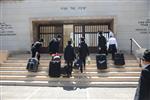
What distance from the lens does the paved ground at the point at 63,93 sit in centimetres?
1134

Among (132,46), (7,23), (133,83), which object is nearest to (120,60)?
(133,83)

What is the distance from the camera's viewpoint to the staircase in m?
14.5

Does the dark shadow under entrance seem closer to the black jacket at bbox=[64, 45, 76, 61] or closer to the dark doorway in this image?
the dark doorway

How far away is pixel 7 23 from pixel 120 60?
8087 millimetres

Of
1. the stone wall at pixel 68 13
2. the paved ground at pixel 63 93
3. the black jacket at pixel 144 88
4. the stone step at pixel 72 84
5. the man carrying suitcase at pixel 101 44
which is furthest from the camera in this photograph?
the stone wall at pixel 68 13

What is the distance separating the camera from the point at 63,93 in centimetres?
1234

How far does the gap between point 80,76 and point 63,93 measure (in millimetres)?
3031

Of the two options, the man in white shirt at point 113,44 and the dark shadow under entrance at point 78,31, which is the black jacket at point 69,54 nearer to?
the man in white shirt at point 113,44

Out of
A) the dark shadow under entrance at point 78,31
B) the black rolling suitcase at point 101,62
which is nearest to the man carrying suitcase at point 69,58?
the black rolling suitcase at point 101,62

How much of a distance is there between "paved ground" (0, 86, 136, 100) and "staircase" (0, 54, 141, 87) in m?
0.87

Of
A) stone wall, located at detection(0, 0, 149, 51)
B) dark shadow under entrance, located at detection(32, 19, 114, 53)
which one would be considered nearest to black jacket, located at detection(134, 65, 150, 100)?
stone wall, located at detection(0, 0, 149, 51)

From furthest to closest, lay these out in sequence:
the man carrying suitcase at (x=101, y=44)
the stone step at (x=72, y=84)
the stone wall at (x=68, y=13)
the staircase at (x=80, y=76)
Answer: the stone wall at (x=68, y=13)
the man carrying suitcase at (x=101, y=44)
the staircase at (x=80, y=76)
the stone step at (x=72, y=84)

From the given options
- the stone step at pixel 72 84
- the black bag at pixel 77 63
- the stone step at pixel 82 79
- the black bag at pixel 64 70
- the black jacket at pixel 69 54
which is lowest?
the stone step at pixel 72 84

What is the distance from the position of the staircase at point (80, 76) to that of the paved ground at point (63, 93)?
869mm
